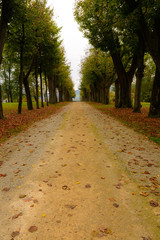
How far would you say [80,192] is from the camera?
3812mm

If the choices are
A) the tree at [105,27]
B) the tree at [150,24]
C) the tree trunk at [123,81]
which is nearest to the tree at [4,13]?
the tree at [105,27]

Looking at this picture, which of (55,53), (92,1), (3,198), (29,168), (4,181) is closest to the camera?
(3,198)

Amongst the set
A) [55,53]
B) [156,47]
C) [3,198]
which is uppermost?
[55,53]

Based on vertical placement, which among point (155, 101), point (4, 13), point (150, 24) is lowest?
point (155, 101)

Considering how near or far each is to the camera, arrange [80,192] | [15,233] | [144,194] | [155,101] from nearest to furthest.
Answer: [15,233] → [144,194] → [80,192] → [155,101]

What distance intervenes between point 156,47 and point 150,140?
867 centimetres

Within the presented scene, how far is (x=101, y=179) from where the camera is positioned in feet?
14.3

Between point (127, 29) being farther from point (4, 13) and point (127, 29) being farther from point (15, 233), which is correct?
point (15, 233)

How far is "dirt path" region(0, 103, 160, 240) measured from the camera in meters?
2.77

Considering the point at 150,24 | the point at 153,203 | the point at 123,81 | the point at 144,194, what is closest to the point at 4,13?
the point at 150,24

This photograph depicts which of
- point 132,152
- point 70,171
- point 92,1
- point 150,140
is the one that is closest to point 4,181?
point 70,171

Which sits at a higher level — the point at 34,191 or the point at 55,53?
the point at 55,53

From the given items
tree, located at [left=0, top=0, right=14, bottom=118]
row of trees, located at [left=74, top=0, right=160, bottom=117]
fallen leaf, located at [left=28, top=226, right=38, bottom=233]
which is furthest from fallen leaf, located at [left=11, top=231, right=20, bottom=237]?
tree, located at [left=0, top=0, right=14, bottom=118]

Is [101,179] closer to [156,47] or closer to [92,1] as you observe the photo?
[156,47]
